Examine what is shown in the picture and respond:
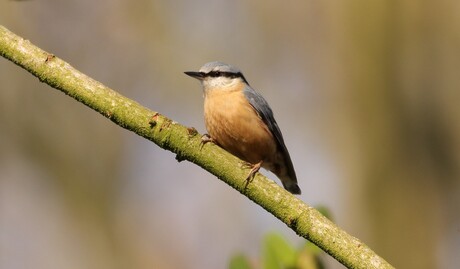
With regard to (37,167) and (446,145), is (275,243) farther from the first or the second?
(37,167)

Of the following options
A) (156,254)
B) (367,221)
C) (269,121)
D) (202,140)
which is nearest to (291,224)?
(202,140)

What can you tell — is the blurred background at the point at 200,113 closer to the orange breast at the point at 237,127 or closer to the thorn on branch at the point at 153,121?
the orange breast at the point at 237,127

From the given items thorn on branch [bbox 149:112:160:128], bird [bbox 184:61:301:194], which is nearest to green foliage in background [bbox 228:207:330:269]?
thorn on branch [bbox 149:112:160:128]

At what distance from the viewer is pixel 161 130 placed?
3152mm

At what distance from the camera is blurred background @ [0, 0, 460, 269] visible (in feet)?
29.0

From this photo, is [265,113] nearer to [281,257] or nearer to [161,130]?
[161,130]

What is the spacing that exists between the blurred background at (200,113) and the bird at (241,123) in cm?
331

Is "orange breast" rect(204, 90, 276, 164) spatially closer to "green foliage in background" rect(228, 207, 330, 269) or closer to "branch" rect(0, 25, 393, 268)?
"branch" rect(0, 25, 393, 268)

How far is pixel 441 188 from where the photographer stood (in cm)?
884

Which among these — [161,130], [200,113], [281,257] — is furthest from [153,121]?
[200,113]

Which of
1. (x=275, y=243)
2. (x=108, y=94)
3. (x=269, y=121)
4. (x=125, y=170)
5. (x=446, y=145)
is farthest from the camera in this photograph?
(x=125, y=170)

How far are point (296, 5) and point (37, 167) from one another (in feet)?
14.0

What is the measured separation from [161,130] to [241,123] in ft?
6.71

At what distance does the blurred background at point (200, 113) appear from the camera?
8.84 m
